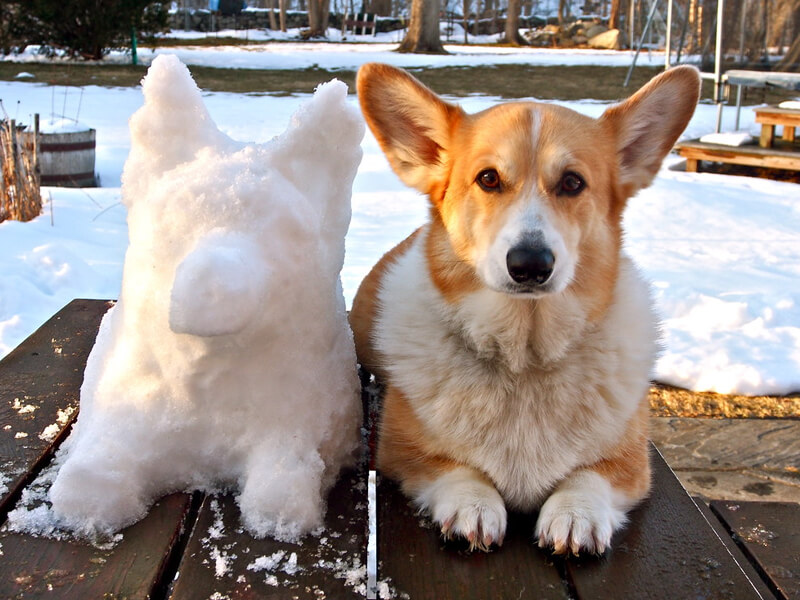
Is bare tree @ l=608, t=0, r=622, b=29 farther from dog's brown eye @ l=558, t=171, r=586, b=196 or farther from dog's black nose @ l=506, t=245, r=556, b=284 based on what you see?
dog's black nose @ l=506, t=245, r=556, b=284

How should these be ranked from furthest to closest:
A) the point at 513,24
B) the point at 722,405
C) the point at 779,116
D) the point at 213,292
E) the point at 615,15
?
the point at 615,15
the point at 513,24
the point at 779,116
the point at 722,405
the point at 213,292

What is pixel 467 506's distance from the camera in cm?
158

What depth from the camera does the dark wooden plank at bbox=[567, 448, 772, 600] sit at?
53.4 inches

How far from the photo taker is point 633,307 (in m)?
2.02

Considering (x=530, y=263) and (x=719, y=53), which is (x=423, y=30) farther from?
(x=530, y=263)

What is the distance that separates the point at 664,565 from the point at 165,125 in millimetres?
1312

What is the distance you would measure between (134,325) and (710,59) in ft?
36.2

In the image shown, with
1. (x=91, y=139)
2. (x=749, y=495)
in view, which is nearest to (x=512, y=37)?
(x=91, y=139)

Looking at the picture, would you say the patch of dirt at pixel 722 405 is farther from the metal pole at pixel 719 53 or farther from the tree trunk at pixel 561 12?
the tree trunk at pixel 561 12

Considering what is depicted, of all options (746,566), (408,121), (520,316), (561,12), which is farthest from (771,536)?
(561,12)

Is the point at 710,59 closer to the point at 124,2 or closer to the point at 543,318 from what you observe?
the point at 543,318

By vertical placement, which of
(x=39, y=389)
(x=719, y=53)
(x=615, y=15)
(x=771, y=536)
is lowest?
(x=771, y=536)

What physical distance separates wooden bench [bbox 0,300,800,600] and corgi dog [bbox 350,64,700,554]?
6cm

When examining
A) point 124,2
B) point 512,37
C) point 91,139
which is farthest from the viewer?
point 512,37
